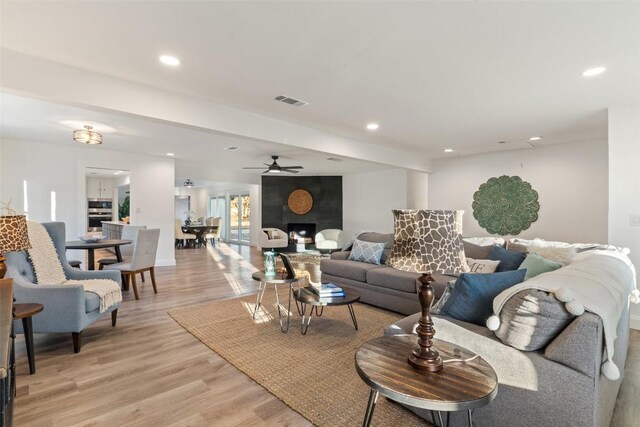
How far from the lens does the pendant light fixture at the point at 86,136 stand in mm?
4367

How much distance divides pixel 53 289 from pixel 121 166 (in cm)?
434

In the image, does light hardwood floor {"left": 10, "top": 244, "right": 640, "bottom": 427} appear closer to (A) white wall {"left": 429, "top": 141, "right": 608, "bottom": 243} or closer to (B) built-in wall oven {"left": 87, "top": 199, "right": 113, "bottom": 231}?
(A) white wall {"left": 429, "top": 141, "right": 608, "bottom": 243}

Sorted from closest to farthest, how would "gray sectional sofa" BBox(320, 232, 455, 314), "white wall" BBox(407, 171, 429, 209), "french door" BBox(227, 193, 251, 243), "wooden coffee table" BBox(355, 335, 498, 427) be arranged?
"wooden coffee table" BBox(355, 335, 498, 427) → "gray sectional sofa" BBox(320, 232, 455, 314) → "white wall" BBox(407, 171, 429, 209) → "french door" BBox(227, 193, 251, 243)

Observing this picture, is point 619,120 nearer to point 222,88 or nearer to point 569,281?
point 569,281

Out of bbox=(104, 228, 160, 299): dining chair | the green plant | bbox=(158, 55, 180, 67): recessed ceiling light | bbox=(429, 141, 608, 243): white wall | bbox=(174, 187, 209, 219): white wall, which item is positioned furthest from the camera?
bbox=(174, 187, 209, 219): white wall

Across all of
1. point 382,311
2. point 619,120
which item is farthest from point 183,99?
point 619,120

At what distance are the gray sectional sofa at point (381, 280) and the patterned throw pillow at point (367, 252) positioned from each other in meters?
0.10

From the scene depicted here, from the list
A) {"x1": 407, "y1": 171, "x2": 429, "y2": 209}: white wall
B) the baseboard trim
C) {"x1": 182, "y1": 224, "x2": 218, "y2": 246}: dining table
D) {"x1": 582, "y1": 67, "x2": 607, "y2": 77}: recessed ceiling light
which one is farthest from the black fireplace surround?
{"x1": 582, "y1": 67, "x2": 607, "y2": 77}: recessed ceiling light

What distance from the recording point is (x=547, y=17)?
195 centimetres

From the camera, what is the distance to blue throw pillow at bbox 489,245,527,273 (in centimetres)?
327

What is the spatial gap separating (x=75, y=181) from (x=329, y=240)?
20.3ft

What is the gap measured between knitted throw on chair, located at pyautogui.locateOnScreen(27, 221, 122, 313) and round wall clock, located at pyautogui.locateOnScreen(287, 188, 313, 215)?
6.82 m

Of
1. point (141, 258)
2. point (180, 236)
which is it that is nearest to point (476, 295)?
point (141, 258)

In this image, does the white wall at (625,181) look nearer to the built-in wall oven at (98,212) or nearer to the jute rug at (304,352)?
the jute rug at (304,352)
